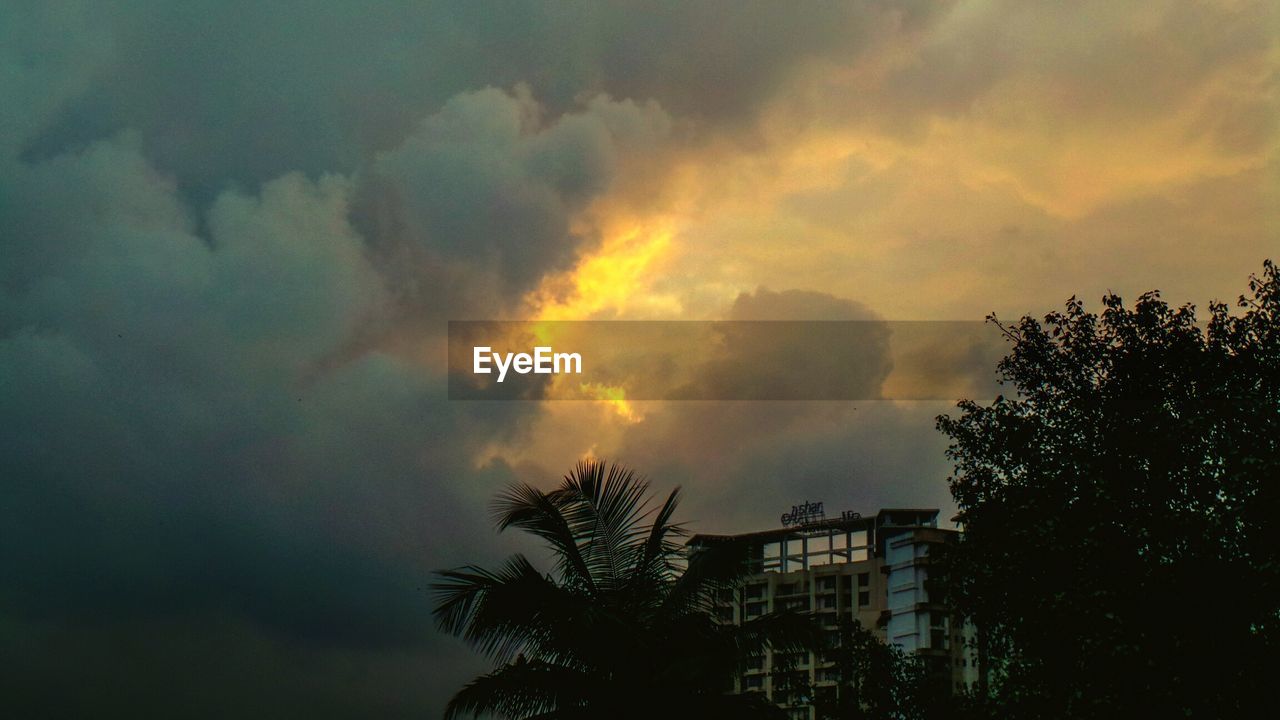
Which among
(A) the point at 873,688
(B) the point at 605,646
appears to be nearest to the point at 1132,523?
(B) the point at 605,646

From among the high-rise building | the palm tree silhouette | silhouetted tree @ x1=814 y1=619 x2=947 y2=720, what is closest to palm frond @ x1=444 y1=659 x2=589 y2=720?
the palm tree silhouette

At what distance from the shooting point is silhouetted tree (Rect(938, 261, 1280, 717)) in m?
17.2

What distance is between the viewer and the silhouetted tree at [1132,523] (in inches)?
678

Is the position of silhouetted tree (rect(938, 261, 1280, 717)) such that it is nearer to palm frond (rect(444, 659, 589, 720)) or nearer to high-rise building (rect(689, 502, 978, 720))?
palm frond (rect(444, 659, 589, 720))

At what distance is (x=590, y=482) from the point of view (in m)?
18.7

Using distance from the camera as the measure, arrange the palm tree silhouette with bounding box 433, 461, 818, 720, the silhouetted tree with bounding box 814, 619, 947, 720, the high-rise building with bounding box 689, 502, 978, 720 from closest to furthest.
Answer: the palm tree silhouette with bounding box 433, 461, 818, 720 → the silhouetted tree with bounding box 814, 619, 947, 720 → the high-rise building with bounding box 689, 502, 978, 720

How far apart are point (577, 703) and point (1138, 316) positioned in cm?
1189

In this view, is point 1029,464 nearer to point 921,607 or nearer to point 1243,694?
point 1243,694

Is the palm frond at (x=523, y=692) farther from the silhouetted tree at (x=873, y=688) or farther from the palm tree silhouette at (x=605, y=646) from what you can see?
the silhouetted tree at (x=873, y=688)

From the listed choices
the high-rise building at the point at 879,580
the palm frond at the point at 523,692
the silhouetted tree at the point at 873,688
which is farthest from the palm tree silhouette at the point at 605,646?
the high-rise building at the point at 879,580

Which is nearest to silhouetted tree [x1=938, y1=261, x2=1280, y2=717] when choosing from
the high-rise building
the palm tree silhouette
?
the palm tree silhouette

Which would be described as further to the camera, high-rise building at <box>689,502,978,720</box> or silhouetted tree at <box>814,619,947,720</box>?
high-rise building at <box>689,502,978,720</box>

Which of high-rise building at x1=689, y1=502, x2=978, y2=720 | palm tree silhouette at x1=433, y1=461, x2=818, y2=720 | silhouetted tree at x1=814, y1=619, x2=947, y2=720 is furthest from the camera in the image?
high-rise building at x1=689, y1=502, x2=978, y2=720

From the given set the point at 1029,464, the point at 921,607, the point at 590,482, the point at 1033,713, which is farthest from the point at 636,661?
the point at 921,607
